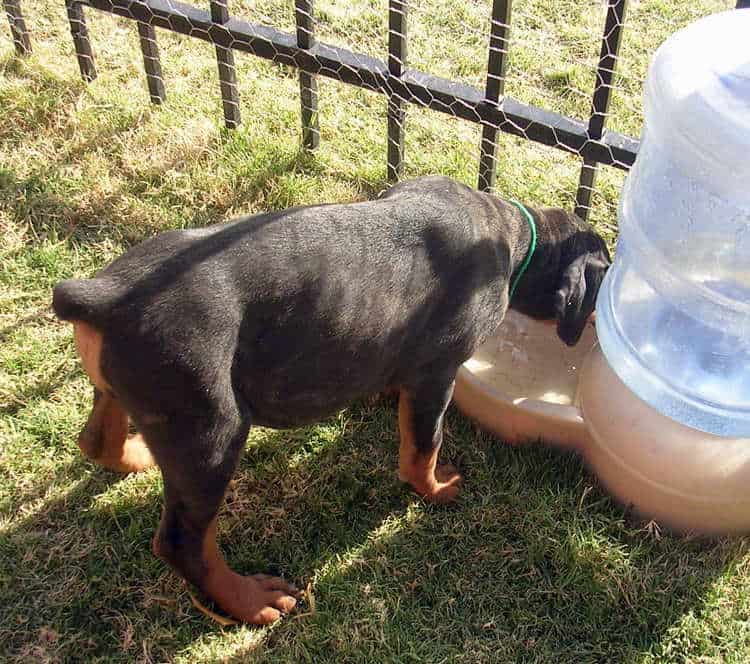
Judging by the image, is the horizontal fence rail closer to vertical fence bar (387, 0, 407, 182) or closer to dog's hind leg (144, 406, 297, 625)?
vertical fence bar (387, 0, 407, 182)

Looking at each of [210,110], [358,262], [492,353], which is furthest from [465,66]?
[358,262]

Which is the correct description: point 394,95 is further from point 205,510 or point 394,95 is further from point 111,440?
point 205,510

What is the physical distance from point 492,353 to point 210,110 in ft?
6.56

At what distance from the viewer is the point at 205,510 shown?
8.99 feet

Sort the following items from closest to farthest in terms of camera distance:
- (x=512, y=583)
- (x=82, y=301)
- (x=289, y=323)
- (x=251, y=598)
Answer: (x=82, y=301) < (x=289, y=323) < (x=251, y=598) < (x=512, y=583)

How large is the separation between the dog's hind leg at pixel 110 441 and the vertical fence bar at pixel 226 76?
190 cm

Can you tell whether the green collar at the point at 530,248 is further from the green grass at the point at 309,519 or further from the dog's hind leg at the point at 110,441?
the dog's hind leg at the point at 110,441

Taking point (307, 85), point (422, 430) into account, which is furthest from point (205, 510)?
point (307, 85)

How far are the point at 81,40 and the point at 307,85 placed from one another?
128cm

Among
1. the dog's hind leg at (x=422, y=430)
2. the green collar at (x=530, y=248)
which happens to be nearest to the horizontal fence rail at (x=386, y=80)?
the green collar at (x=530, y=248)

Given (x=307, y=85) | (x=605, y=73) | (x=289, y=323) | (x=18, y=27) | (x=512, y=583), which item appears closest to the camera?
(x=289, y=323)

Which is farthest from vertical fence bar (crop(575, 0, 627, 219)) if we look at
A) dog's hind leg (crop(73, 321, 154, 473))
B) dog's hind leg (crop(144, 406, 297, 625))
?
dog's hind leg (crop(73, 321, 154, 473))

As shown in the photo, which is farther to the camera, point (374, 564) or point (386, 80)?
point (386, 80)

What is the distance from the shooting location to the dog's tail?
244cm
